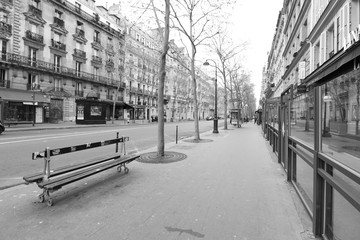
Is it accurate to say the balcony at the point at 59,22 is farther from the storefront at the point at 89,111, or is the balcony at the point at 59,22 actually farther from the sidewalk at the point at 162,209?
the sidewalk at the point at 162,209

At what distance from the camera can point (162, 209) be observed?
3584mm

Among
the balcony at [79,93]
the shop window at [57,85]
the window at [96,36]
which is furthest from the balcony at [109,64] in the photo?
the shop window at [57,85]

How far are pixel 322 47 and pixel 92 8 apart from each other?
125 feet

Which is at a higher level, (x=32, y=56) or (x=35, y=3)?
(x=35, y=3)

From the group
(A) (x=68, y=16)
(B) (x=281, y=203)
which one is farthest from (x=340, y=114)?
(A) (x=68, y=16)

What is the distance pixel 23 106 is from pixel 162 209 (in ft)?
96.2

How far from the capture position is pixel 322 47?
13.9m

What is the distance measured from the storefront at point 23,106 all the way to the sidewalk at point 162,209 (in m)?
24.5

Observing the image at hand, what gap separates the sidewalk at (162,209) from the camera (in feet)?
9.49

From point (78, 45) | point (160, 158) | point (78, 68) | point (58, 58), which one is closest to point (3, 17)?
point (58, 58)

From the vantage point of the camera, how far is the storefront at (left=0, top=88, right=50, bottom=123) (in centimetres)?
2486

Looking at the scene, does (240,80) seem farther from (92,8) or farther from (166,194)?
(166,194)

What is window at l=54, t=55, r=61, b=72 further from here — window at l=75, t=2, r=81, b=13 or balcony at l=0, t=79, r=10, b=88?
window at l=75, t=2, r=81, b=13

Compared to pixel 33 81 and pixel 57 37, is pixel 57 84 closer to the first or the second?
pixel 33 81
